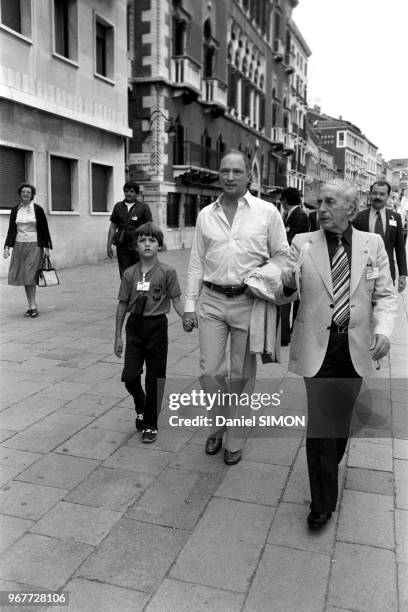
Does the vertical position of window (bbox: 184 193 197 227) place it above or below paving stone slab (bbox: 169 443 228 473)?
above

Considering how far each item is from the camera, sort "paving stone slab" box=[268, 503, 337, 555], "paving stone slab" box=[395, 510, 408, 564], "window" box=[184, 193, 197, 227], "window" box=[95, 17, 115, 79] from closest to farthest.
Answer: "paving stone slab" box=[395, 510, 408, 564] < "paving stone slab" box=[268, 503, 337, 555] < "window" box=[95, 17, 115, 79] < "window" box=[184, 193, 197, 227]

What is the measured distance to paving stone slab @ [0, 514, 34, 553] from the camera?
2899 millimetres

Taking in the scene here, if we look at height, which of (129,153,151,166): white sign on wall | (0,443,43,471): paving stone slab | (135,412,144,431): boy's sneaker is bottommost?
(0,443,43,471): paving stone slab

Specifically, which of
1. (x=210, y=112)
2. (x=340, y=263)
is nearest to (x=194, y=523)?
(x=340, y=263)

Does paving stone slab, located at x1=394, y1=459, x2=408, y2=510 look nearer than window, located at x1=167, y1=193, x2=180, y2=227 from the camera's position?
Yes

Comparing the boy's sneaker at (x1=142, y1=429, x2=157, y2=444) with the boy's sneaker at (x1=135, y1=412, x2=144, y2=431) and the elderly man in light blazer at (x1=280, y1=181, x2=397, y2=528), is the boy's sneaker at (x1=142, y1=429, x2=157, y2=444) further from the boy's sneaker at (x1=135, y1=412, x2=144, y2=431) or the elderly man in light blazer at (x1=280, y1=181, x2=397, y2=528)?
the elderly man in light blazer at (x1=280, y1=181, x2=397, y2=528)

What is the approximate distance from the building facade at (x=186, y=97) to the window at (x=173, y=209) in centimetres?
4

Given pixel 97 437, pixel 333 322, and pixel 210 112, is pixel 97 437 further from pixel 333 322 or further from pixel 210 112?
pixel 210 112

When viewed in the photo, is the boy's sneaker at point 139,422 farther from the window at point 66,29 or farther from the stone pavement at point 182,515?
the window at point 66,29

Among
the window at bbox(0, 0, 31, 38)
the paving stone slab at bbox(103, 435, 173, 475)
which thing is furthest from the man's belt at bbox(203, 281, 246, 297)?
the window at bbox(0, 0, 31, 38)

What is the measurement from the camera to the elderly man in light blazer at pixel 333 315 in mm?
3076

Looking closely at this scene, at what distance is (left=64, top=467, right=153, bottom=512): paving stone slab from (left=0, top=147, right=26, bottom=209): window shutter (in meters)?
11.1

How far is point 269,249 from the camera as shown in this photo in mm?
3998

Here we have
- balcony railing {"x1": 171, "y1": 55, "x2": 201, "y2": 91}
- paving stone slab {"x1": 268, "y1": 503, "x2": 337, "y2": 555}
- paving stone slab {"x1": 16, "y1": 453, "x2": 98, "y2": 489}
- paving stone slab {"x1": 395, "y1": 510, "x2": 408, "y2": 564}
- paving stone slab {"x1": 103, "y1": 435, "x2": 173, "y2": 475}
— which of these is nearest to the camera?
paving stone slab {"x1": 395, "y1": 510, "x2": 408, "y2": 564}
